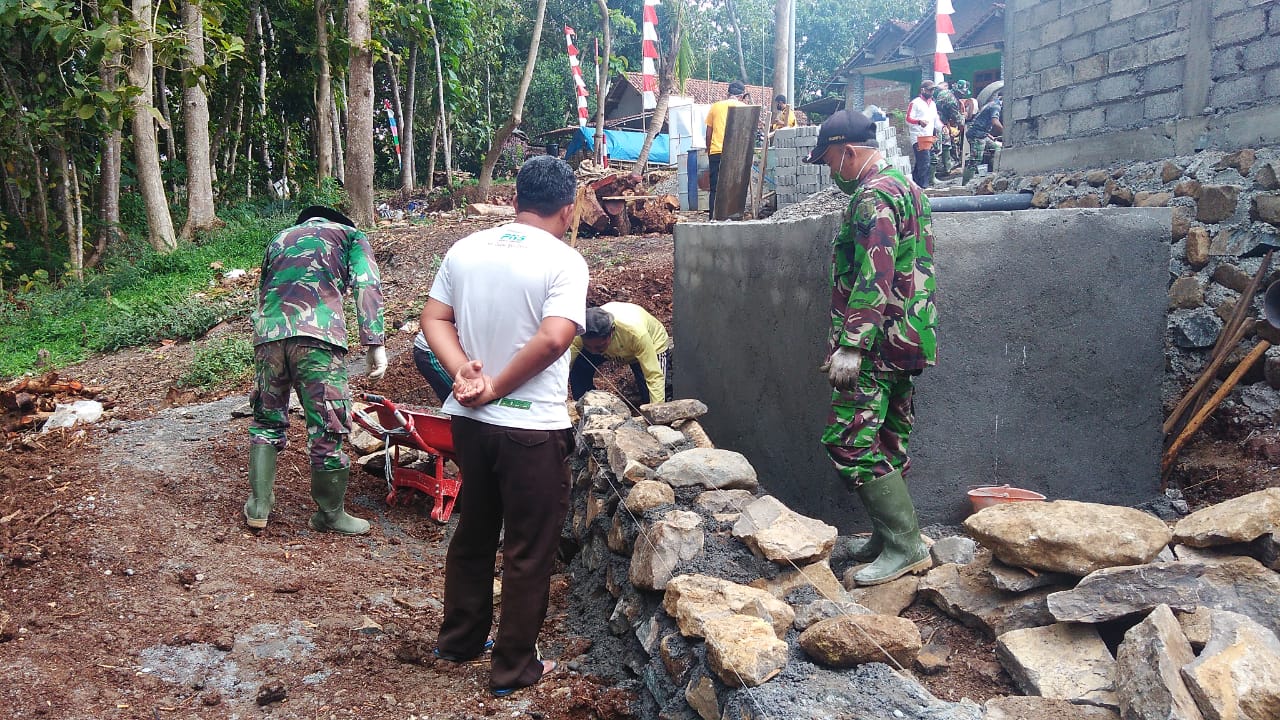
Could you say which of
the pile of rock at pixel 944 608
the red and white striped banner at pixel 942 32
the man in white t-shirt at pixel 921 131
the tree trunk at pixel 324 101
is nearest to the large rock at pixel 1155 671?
the pile of rock at pixel 944 608

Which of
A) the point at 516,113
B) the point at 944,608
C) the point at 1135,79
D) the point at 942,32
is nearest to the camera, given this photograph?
the point at 944,608

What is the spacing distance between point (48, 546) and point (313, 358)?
1405 millimetres

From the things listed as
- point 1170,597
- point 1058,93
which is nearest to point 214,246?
point 1058,93

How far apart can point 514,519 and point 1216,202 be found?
15.7 ft

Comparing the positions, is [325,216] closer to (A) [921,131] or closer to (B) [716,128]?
(B) [716,128]

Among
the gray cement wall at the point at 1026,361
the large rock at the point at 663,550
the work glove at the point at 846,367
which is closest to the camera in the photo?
the large rock at the point at 663,550

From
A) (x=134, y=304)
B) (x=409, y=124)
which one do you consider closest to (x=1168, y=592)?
(x=134, y=304)

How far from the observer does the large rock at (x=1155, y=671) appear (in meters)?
2.01

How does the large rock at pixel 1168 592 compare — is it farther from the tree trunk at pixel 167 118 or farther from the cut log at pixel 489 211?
the cut log at pixel 489 211

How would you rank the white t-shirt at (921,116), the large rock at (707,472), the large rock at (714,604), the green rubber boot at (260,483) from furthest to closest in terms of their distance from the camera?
the white t-shirt at (921,116), the green rubber boot at (260,483), the large rock at (707,472), the large rock at (714,604)

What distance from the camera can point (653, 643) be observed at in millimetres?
2990

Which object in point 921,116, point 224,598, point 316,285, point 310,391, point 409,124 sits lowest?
point 224,598

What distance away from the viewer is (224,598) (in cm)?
378

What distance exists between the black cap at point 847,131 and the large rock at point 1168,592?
1.89m
